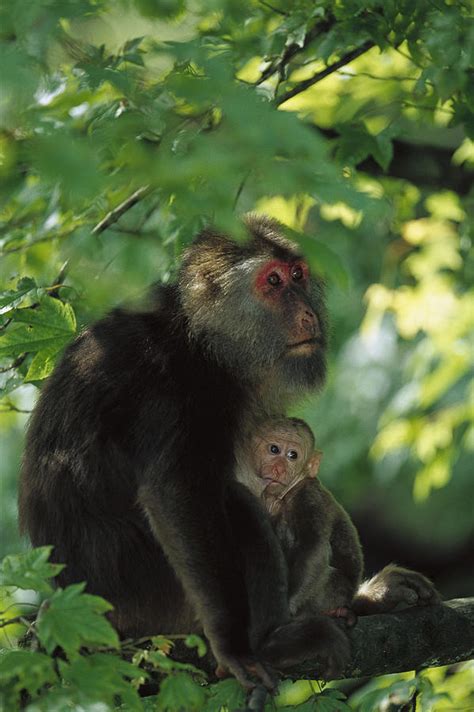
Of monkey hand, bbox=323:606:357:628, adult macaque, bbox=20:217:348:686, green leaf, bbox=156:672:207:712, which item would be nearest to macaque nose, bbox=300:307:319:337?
adult macaque, bbox=20:217:348:686

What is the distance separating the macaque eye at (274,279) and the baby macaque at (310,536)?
2.20 ft

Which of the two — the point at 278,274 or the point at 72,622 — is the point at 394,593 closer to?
the point at 278,274

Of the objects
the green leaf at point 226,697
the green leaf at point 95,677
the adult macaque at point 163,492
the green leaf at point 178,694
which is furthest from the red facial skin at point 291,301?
the green leaf at point 95,677

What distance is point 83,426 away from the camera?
14.5 feet

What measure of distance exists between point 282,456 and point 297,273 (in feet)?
2.84

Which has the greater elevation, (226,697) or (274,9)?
(274,9)

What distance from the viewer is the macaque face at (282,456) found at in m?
4.94

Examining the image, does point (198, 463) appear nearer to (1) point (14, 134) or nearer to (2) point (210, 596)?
(2) point (210, 596)

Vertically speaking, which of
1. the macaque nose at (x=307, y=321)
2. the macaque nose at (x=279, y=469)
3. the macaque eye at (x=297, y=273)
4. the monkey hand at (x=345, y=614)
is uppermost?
the macaque eye at (x=297, y=273)

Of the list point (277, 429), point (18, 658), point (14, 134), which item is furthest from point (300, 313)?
point (18, 658)

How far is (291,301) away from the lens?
4918 mm

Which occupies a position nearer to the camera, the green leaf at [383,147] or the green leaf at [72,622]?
the green leaf at [72,622]

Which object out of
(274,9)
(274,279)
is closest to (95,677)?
(274,279)

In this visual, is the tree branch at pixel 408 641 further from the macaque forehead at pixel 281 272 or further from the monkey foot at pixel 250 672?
the macaque forehead at pixel 281 272
